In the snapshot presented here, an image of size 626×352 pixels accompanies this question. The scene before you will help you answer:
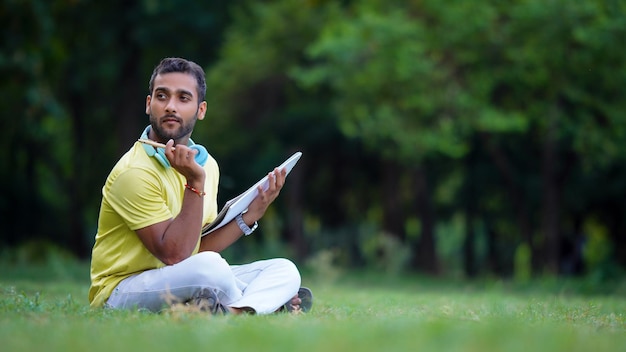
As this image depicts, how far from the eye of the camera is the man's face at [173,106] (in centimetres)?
605

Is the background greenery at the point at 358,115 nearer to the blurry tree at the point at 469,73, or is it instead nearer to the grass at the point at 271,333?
the blurry tree at the point at 469,73

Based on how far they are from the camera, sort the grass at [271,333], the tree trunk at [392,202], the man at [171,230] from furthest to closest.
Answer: the tree trunk at [392,202], the man at [171,230], the grass at [271,333]

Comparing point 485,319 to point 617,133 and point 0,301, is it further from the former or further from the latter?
point 617,133

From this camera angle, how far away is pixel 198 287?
571 cm

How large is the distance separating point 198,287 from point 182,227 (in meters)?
0.41

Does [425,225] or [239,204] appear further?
[425,225]

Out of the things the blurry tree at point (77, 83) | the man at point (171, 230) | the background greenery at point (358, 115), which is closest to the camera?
the man at point (171, 230)

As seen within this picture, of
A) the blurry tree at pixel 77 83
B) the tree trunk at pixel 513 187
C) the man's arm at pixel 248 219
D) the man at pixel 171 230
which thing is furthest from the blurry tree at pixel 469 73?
the man at pixel 171 230

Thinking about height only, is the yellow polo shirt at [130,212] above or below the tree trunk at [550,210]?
above

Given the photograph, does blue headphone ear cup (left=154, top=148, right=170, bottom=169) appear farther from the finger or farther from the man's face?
the finger

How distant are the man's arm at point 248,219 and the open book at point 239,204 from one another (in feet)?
0.12

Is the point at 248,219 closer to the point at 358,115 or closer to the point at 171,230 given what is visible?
the point at 171,230

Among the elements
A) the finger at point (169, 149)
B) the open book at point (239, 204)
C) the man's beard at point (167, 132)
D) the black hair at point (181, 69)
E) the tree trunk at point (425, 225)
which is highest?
the black hair at point (181, 69)

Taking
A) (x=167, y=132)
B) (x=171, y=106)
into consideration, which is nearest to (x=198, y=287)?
(x=167, y=132)
